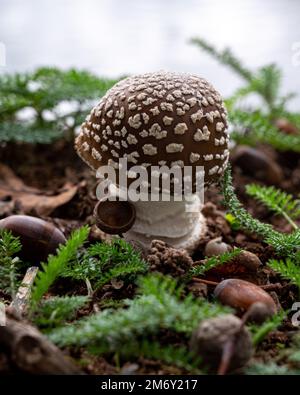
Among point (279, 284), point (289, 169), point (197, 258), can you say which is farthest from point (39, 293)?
point (289, 169)

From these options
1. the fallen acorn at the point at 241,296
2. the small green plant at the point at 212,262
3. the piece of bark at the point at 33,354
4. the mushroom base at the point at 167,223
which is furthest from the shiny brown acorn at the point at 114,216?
the piece of bark at the point at 33,354

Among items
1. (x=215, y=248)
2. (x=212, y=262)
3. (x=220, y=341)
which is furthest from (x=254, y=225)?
(x=220, y=341)

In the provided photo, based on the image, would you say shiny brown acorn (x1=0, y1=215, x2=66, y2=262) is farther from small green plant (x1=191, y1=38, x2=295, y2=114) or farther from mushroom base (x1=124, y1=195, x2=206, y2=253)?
small green plant (x1=191, y1=38, x2=295, y2=114)

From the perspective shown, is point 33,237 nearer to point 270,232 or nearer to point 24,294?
point 24,294

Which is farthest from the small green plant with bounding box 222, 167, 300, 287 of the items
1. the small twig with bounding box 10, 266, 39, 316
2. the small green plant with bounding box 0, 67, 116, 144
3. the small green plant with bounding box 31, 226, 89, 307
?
the small green plant with bounding box 0, 67, 116, 144

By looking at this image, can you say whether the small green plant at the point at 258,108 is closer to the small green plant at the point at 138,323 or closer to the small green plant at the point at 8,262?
A: the small green plant at the point at 8,262

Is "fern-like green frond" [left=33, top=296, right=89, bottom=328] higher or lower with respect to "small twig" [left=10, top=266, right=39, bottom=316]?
higher
